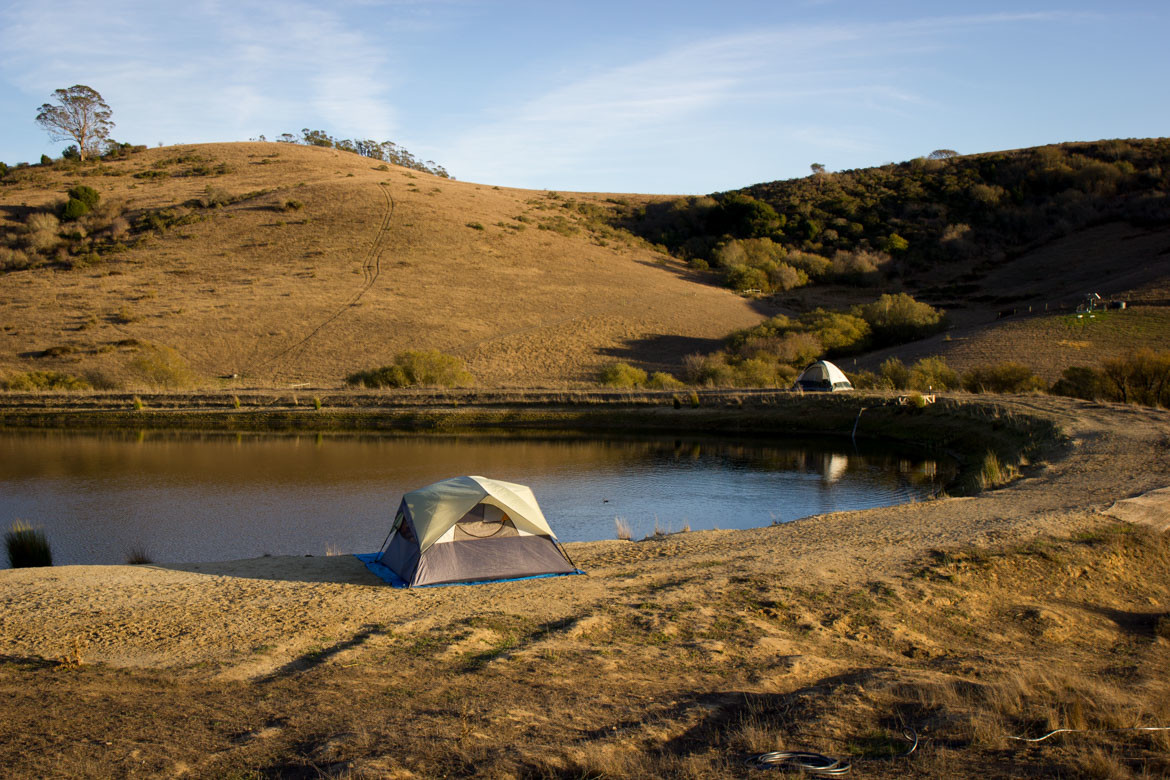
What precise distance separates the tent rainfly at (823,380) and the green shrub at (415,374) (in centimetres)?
1812

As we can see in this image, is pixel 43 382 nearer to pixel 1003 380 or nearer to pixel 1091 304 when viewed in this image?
pixel 1003 380

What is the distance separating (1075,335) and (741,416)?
18211 millimetres

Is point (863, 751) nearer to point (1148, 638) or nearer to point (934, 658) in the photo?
point (934, 658)

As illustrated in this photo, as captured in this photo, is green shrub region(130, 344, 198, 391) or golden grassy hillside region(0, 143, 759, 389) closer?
green shrub region(130, 344, 198, 391)

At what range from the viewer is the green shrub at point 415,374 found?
149 ft

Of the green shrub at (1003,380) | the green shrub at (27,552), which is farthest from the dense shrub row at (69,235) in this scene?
the green shrub at (1003,380)

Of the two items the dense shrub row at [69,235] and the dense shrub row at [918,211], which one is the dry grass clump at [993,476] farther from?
the dense shrub row at [69,235]

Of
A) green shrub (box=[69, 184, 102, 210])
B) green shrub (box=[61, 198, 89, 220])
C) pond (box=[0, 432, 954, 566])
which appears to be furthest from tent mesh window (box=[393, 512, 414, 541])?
green shrub (box=[69, 184, 102, 210])

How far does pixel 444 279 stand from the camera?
6425 cm

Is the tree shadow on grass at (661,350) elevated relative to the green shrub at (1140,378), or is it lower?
elevated

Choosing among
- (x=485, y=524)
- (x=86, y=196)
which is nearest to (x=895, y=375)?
(x=485, y=524)

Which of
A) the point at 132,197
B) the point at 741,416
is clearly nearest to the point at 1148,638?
the point at 741,416

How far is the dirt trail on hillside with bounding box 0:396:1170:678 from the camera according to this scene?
28.4 ft

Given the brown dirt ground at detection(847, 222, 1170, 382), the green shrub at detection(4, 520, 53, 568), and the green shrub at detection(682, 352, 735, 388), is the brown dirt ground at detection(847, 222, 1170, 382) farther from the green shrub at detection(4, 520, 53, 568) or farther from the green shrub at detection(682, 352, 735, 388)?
the green shrub at detection(4, 520, 53, 568)
